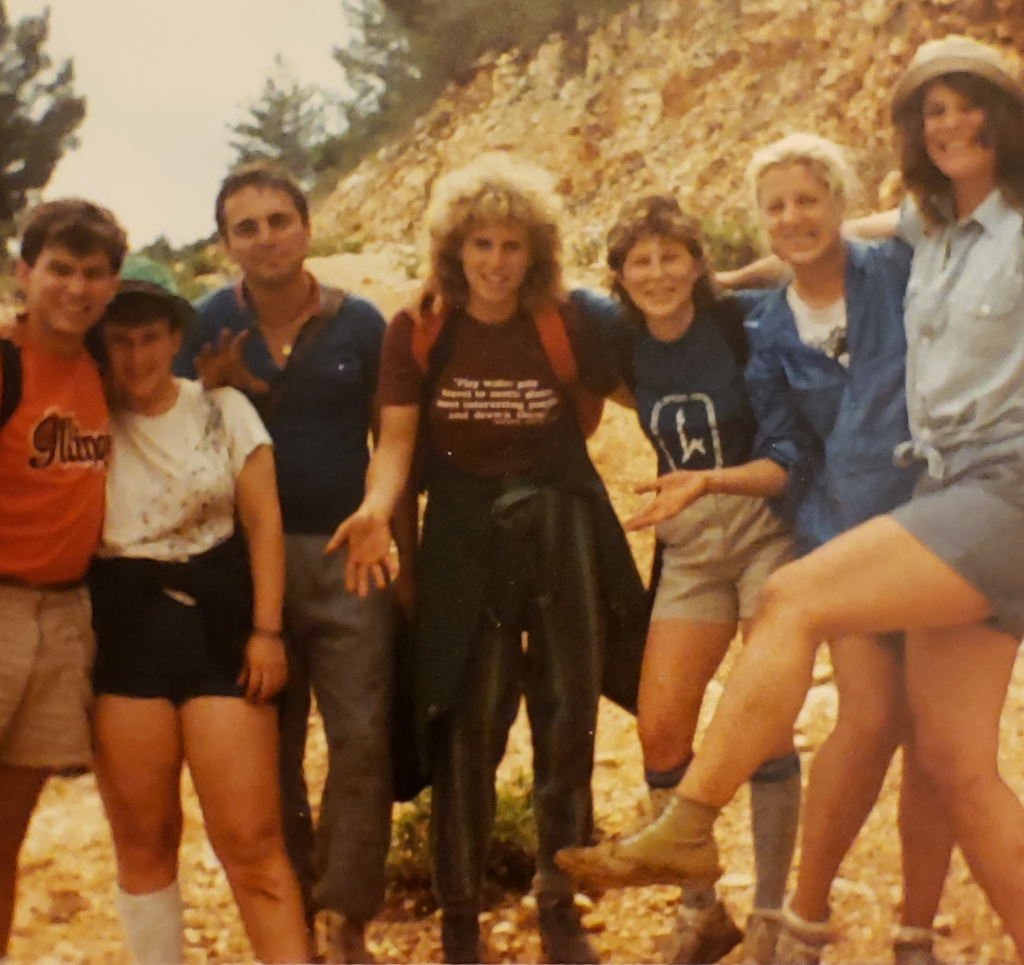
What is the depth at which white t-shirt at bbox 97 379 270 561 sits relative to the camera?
5.77 feet

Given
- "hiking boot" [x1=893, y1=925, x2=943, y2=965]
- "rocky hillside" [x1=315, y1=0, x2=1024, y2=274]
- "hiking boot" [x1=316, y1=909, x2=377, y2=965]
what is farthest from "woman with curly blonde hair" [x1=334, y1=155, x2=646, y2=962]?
"rocky hillside" [x1=315, y1=0, x2=1024, y2=274]

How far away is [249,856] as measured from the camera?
178 cm

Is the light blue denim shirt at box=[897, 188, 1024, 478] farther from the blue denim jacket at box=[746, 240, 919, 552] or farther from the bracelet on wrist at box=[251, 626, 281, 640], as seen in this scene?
the bracelet on wrist at box=[251, 626, 281, 640]

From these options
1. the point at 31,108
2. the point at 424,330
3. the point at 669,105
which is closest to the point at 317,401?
the point at 424,330

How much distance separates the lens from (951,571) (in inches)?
61.0

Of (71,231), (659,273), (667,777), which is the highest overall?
(71,231)

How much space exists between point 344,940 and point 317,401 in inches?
47.9

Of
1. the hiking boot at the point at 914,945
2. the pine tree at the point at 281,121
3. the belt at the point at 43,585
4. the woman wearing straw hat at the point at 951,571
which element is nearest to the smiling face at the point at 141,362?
the belt at the point at 43,585

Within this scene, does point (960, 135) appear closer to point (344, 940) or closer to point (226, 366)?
point (226, 366)

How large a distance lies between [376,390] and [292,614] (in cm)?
53

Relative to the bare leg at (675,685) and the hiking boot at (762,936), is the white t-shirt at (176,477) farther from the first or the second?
the hiking boot at (762,936)

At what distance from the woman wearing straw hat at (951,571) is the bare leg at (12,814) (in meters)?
1.07

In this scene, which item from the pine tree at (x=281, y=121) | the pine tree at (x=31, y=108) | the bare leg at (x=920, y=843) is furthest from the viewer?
the pine tree at (x=281, y=121)

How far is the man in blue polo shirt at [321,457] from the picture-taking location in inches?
79.5
